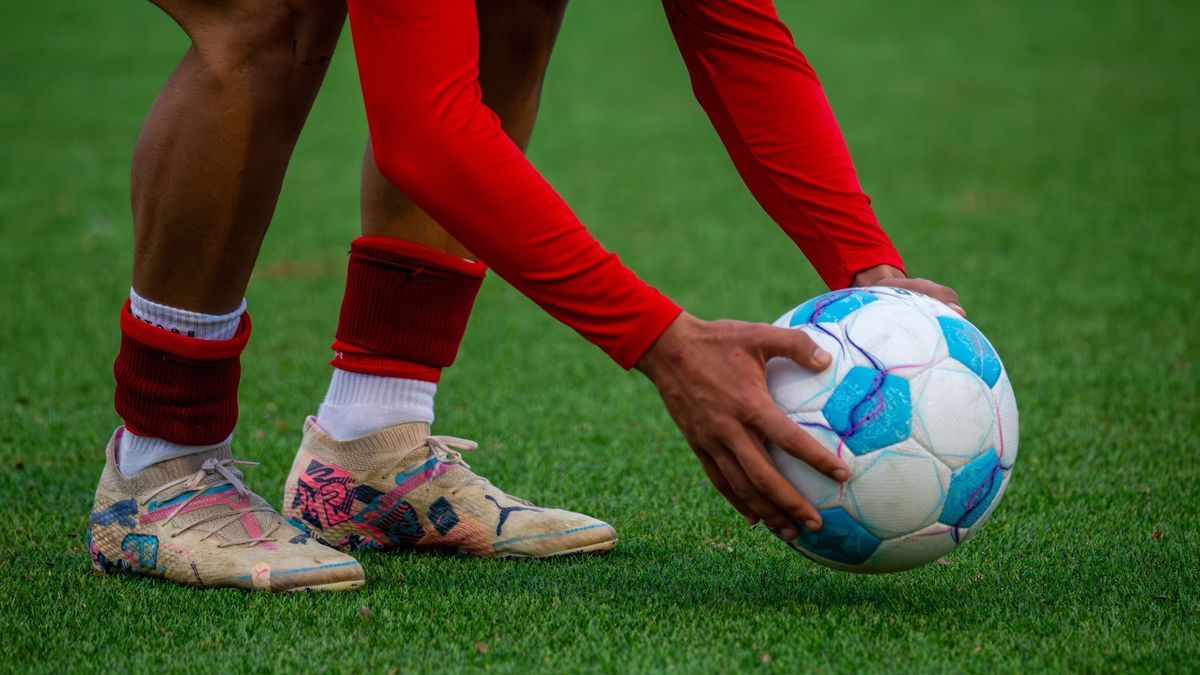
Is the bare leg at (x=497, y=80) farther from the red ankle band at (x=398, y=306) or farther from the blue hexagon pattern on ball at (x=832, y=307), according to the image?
the blue hexagon pattern on ball at (x=832, y=307)

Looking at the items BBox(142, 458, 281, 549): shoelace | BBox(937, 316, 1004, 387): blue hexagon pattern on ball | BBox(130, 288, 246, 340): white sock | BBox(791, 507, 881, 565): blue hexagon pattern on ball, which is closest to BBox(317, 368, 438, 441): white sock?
BBox(142, 458, 281, 549): shoelace

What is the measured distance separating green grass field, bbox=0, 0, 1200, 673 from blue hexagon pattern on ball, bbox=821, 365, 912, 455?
278 mm

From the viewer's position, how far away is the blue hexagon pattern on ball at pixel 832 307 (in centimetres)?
191

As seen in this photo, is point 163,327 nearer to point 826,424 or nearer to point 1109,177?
point 826,424

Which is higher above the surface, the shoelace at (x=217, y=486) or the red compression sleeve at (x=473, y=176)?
the red compression sleeve at (x=473, y=176)

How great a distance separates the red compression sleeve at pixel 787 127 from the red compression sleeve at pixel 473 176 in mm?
545

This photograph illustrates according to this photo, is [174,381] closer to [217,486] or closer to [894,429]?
[217,486]

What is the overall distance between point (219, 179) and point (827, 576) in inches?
45.4

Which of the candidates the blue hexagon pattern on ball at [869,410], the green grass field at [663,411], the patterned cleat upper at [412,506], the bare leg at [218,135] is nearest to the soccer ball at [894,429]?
the blue hexagon pattern on ball at [869,410]

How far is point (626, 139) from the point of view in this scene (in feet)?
28.7

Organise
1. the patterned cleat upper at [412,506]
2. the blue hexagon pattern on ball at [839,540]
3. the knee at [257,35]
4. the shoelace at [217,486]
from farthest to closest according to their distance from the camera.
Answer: the patterned cleat upper at [412,506], the shoelace at [217,486], the knee at [257,35], the blue hexagon pattern on ball at [839,540]

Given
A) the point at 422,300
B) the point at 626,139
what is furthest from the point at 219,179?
the point at 626,139

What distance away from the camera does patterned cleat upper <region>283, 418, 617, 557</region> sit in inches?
90.5

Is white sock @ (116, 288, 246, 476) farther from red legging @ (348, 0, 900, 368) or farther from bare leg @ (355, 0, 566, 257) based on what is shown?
red legging @ (348, 0, 900, 368)
